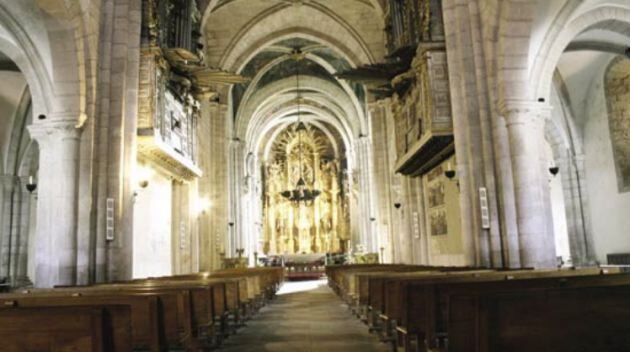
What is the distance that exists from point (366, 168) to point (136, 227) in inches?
719

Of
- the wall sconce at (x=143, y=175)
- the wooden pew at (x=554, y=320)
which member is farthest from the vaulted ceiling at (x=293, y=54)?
the wooden pew at (x=554, y=320)

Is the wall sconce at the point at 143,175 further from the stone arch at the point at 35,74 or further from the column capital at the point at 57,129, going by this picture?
the stone arch at the point at 35,74

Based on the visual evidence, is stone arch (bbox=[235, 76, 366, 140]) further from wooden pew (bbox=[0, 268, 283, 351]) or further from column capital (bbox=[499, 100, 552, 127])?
wooden pew (bbox=[0, 268, 283, 351])

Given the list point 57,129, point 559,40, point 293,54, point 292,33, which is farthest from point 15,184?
point 559,40

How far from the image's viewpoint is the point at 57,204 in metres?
8.88

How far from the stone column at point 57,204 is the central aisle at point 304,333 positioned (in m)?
3.35

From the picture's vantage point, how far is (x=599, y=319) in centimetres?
309

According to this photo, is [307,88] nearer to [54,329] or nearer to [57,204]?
[57,204]

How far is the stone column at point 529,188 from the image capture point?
8867mm

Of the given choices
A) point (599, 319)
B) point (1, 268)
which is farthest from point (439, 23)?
point (1, 268)

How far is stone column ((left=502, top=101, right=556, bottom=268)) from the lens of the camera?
8867 mm

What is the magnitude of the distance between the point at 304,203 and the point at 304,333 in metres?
32.3

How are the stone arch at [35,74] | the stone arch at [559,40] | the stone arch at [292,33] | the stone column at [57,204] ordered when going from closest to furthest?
the stone column at [57,204] < the stone arch at [35,74] < the stone arch at [559,40] < the stone arch at [292,33]

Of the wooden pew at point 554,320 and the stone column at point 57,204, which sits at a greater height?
the stone column at point 57,204
